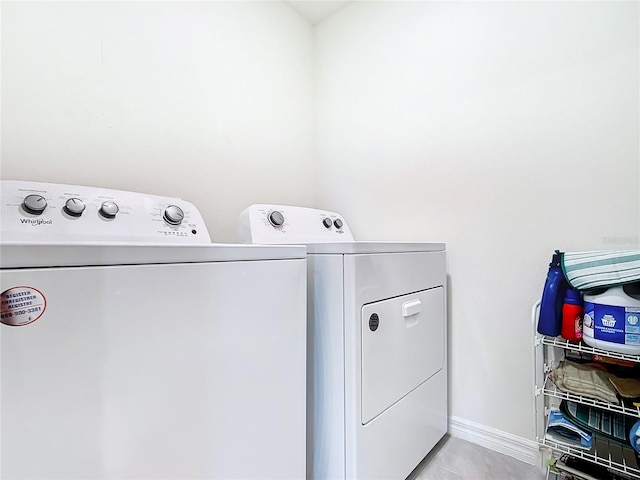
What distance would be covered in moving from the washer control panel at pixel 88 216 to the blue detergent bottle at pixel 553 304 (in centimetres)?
120

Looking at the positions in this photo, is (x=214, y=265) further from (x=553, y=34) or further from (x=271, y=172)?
(x=553, y=34)

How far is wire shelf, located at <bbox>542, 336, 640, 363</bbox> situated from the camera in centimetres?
100

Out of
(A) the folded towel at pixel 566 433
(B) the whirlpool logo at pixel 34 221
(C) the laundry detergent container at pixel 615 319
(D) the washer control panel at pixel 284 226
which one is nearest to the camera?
(B) the whirlpool logo at pixel 34 221

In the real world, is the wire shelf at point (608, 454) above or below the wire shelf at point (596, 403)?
below

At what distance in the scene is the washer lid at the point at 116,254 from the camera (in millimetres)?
530

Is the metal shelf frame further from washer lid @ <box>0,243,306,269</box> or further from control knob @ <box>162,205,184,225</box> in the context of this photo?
control knob @ <box>162,205,184,225</box>

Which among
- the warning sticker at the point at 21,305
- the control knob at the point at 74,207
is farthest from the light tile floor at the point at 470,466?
the control knob at the point at 74,207

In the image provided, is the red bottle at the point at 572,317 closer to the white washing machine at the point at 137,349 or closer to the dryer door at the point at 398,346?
the dryer door at the point at 398,346

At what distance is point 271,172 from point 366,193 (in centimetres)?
54

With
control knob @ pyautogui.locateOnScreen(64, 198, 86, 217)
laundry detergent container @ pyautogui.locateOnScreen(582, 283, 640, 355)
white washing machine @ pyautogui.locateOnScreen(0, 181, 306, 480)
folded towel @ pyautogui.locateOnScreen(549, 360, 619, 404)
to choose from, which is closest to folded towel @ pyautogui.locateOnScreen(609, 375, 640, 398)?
folded towel @ pyautogui.locateOnScreen(549, 360, 619, 404)

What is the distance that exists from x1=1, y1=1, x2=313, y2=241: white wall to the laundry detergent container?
1.46 m

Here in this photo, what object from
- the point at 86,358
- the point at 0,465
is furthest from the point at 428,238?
the point at 0,465

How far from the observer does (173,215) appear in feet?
3.68

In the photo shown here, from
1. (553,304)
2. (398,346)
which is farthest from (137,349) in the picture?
(553,304)
